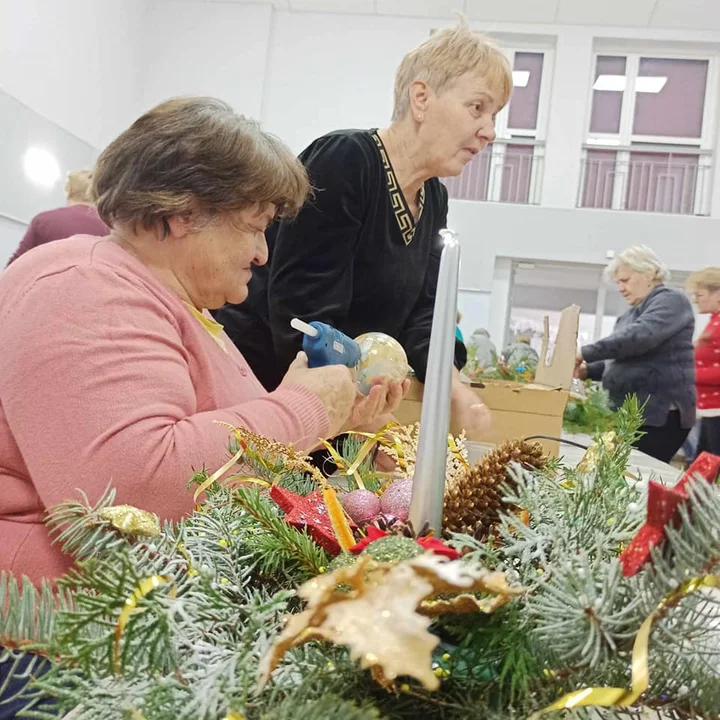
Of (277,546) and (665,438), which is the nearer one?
(277,546)

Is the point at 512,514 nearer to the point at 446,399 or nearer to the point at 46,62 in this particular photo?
the point at 446,399

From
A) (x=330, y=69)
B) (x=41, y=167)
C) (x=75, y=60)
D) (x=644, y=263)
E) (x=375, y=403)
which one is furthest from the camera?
(x=330, y=69)

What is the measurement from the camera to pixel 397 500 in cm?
35

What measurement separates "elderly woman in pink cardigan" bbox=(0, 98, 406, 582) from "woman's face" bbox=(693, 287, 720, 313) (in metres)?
2.84

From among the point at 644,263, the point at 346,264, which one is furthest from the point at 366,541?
the point at 644,263

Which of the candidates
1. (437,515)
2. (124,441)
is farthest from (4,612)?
(124,441)

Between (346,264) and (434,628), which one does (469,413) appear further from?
(434,628)

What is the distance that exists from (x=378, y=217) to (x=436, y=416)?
861mm

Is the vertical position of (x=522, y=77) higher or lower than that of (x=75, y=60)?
higher

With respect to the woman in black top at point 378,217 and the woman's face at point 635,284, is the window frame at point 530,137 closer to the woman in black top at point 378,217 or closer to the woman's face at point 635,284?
the woman's face at point 635,284

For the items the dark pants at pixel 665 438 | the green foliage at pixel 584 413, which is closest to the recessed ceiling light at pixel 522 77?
the dark pants at pixel 665 438

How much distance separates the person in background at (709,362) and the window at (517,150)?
3194 millimetres

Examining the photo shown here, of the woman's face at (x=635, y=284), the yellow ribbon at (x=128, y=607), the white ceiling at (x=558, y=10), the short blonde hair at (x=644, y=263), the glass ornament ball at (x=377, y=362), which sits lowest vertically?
the yellow ribbon at (x=128, y=607)

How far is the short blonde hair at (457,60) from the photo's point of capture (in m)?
1.08
